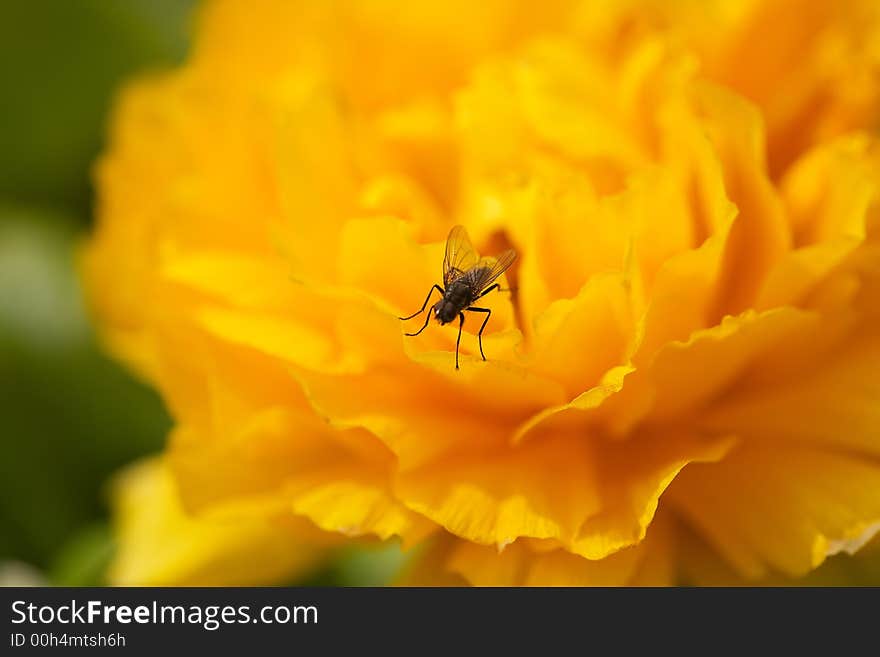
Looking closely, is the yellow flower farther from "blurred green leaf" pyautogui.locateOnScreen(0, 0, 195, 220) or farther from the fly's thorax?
"blurred green leaf" pyautogui.locateOnScreen(0, 0, 195, 220)

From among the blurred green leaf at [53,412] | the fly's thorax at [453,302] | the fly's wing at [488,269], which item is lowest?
the fly's thorax at [453,302]

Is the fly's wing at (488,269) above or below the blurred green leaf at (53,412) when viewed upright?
below

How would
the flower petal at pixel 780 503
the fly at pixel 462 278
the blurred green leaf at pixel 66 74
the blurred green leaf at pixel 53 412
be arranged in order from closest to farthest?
the flower petal at pixel 780 503 → the fly at pixel 462 278 → the blurred green leaf at pixel 53 412 → the blurred green leaf at pixel 66 74

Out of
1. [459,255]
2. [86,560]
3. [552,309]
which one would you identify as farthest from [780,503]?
[86,560]

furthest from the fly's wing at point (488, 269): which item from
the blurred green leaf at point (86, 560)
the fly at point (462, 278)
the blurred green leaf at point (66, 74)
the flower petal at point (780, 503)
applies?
the blurred green leaf at point (66, 74)

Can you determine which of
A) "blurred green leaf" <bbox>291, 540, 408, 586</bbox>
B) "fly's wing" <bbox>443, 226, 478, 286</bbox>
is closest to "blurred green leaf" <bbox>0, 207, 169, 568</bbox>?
"blurred green leaf" <bbox>291, 540, 408, 586</bbox>

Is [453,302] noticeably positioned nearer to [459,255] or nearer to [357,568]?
[459,255]

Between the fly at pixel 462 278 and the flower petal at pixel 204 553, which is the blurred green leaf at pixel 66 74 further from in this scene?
the fly at pixel 462 278

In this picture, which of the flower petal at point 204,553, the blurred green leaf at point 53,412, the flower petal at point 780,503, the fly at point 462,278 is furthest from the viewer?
the blurred green leaf at point 53,412
